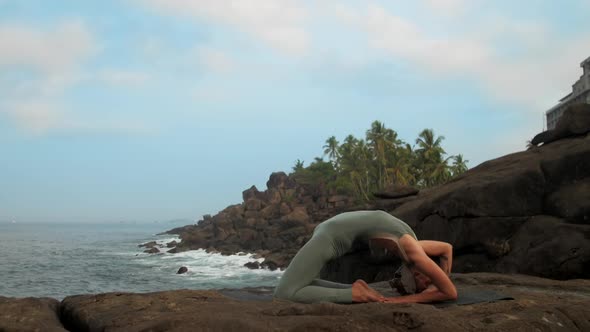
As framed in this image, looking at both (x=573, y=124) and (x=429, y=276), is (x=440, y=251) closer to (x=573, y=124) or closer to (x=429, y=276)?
(x=429, y=276)

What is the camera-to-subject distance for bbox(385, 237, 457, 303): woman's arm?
14.7 ft

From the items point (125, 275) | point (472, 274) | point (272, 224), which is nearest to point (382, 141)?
point (272, 224)

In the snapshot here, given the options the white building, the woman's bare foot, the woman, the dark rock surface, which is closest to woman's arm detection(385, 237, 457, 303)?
the woman

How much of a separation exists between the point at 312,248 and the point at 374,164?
191ft

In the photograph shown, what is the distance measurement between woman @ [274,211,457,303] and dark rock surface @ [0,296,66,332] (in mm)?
2076

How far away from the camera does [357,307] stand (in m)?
3.85

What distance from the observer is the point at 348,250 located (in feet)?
15.9

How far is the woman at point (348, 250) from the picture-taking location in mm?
4480

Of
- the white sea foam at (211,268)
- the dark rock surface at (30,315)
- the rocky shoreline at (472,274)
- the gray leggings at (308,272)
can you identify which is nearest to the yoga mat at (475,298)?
the rocky shoreline at (472,274)

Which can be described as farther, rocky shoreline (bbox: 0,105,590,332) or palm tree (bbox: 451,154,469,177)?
palm tree (bbox: 451,154,469,177)

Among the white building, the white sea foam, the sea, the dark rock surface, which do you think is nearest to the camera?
the dark rock surface

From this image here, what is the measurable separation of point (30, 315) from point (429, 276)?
11.7 feet

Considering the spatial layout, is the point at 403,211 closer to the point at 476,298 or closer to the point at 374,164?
the point at 476,298

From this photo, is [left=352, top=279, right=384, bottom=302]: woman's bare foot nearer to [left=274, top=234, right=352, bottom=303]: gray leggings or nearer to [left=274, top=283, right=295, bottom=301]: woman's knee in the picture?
[left=274, top=234, right=352, bottom=303]: gray leggings
